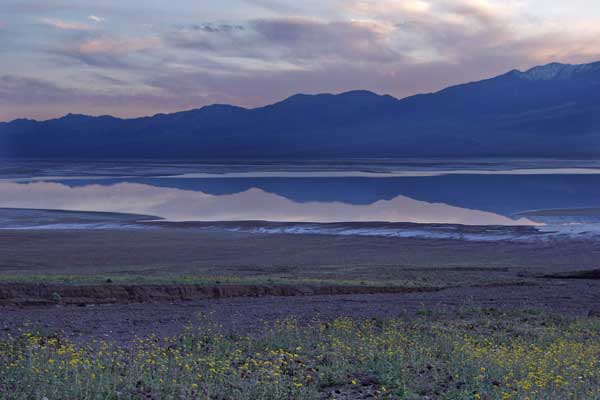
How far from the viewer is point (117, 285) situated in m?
14.6

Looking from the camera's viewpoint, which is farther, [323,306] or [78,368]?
[323,306]

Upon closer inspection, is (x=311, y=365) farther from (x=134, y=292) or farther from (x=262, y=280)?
(x=262, y=280)

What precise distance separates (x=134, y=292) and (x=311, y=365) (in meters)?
6.85

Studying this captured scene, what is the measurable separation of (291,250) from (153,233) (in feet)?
26.7

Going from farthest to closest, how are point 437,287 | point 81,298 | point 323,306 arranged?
point 437,287 < point 81,298 < point 323,306

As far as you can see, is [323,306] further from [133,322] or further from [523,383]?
[523,383]

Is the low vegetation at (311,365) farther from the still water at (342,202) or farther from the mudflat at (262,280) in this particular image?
the still water at (342,202)

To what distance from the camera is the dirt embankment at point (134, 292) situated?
44.2 feet

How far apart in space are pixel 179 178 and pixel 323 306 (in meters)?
65.0

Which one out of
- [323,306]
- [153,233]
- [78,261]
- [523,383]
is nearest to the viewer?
[523,383]

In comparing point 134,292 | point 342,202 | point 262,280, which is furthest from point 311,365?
point 342,202

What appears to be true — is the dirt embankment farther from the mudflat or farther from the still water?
the still water

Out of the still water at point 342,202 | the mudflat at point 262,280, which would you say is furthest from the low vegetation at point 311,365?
the still water at point 342,202

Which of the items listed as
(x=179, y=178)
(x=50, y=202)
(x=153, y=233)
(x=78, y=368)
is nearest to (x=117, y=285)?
(x=78, y=368)
